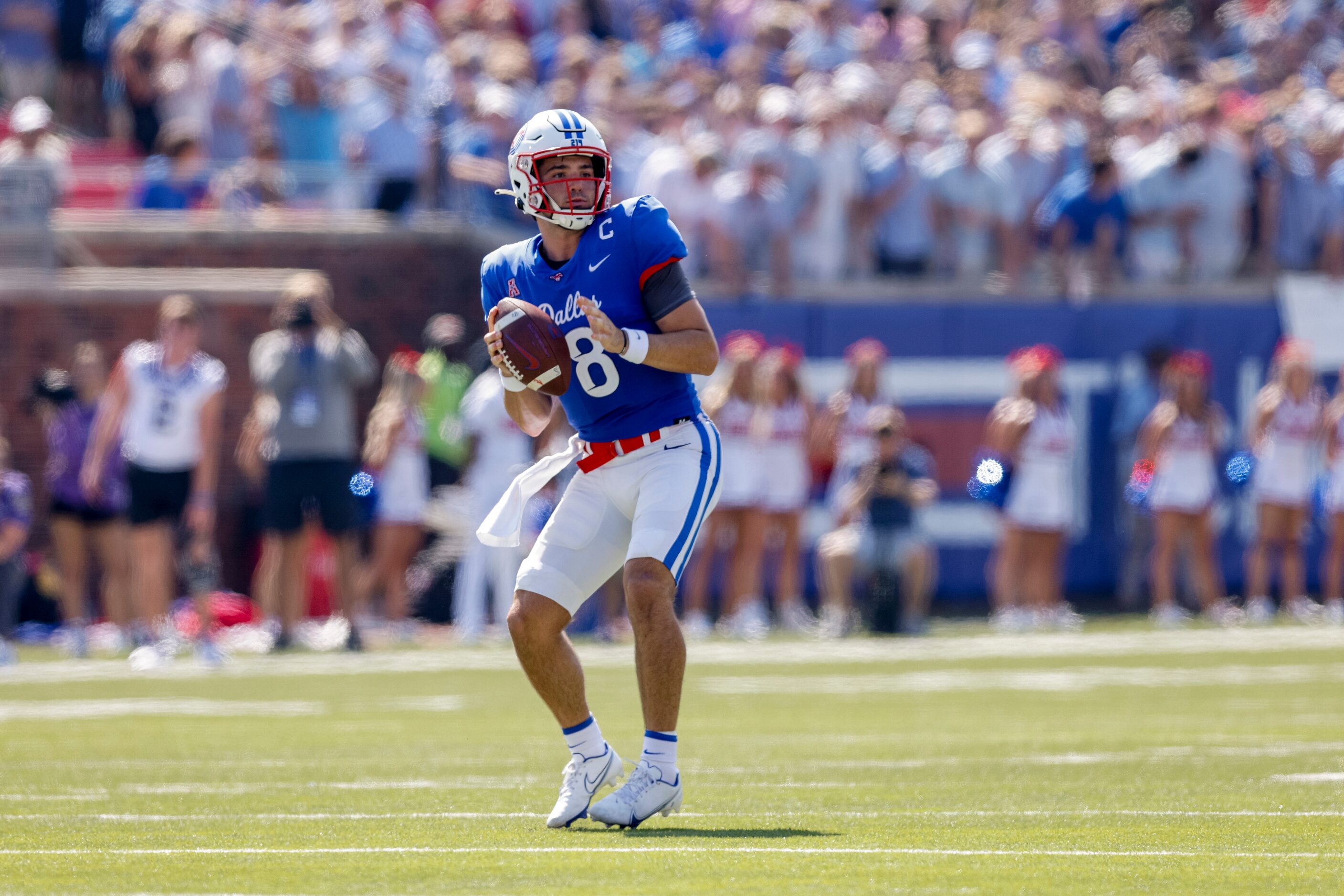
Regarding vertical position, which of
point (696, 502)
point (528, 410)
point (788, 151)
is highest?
point (788, 151)

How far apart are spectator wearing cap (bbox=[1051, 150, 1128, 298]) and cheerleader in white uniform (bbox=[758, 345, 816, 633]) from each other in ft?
9.10

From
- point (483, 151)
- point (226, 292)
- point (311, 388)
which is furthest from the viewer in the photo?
point (483, 151)

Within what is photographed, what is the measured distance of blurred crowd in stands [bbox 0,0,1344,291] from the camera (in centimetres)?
1758

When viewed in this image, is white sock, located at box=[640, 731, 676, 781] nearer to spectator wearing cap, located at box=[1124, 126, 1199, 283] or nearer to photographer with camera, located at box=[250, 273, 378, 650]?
photographer with camera, located at box=[250, 273, 378, 650]

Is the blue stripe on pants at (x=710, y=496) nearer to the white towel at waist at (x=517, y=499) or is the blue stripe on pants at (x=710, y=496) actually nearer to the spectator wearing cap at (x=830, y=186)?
the white towel at waist at (x=517, y=499)

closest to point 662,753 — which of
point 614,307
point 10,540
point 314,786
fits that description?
point 614,307

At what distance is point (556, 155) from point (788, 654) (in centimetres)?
823

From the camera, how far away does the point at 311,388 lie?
14.4 metres

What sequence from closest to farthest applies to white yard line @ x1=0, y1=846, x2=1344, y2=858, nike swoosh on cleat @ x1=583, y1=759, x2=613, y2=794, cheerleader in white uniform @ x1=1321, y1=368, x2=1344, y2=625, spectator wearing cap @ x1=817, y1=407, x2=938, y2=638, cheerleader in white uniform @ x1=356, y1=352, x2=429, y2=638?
white yard line @ x1=0, y1=846, x2=1344, y2=858 → nike swoosh on cleat @ x1=583, y1=759, x2=613, y2=794 → cheerleader in white uniform @ x1=356, y1=352, x2=429, y2=638 → spectator wearing cap @ x1=817, y1=407, x2=938, y2=638 → cheerleader in white uniform @ x1=1321, y1=368, x2=1344, y2=625

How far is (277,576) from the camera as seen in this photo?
14.5 metres

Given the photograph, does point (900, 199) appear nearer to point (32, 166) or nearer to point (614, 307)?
point (32, 166)

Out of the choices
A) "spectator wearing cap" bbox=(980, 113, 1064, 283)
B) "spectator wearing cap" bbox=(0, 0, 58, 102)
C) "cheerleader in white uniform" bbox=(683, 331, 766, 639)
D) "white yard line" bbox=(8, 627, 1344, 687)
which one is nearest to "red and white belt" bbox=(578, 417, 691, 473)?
"white yard line" bbox=(8, 627, 1344, 687)

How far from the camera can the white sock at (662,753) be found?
252 inches

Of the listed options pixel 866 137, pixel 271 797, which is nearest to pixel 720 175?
pixel 866 137
